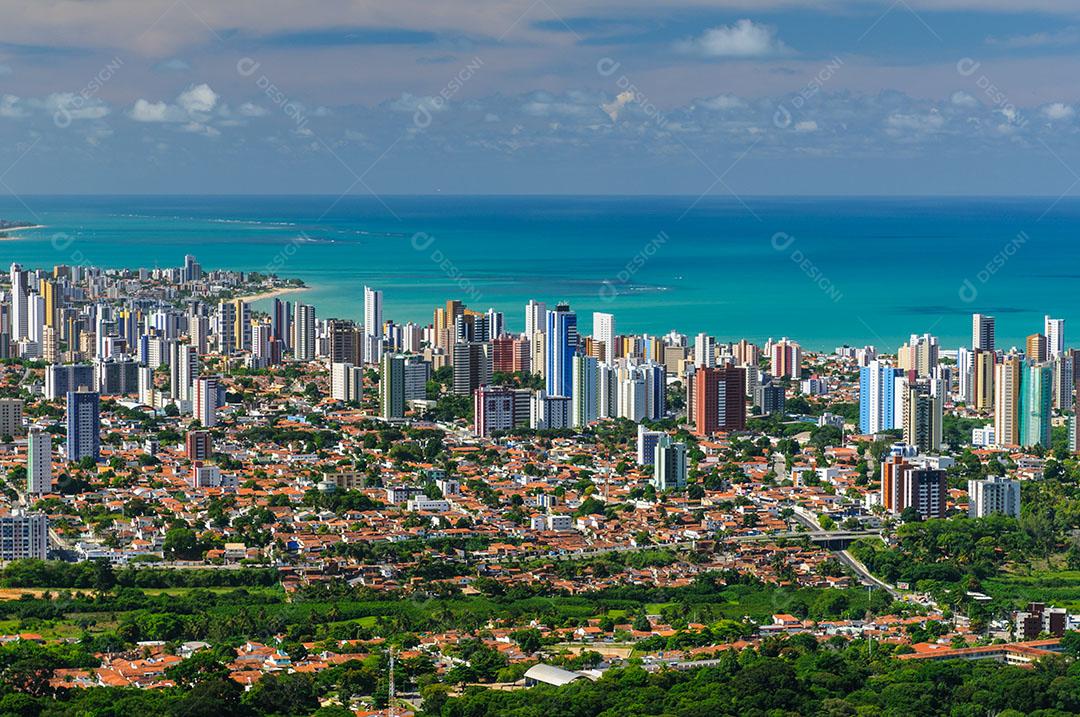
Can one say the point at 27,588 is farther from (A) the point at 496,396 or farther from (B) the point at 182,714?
(A) the point at 496,396

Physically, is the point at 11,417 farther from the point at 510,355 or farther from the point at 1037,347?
the point at 1037,347

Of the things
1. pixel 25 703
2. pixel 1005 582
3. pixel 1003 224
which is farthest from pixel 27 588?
pixel 1003 224

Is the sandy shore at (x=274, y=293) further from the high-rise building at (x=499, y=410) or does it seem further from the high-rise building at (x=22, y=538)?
the high-rise building at (x=22, y=538)

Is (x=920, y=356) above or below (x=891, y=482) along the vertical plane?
above

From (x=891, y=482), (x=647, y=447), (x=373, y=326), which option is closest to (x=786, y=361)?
(x=373, y=326)

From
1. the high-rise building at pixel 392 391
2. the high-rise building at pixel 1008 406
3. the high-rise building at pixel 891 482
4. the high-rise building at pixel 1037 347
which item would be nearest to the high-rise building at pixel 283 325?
the high-rise building at pixel 392 391

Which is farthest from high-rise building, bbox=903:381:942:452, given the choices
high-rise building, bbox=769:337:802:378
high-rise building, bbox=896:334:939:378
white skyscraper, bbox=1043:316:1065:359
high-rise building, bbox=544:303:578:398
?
white skyscraper, bbox=1043:316:1065:359
